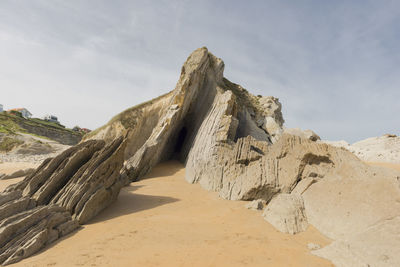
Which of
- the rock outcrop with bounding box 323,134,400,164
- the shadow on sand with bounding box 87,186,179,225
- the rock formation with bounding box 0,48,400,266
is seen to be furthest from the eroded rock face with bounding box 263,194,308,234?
the rock outcrop with bounding box 323,134,400,164

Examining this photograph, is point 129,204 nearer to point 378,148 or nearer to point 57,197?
point 57,197

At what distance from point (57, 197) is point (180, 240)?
4.07 meters

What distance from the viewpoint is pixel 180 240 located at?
4.76m

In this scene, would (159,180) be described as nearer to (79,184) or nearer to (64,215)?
(79,184)

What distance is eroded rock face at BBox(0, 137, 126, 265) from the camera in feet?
15.8

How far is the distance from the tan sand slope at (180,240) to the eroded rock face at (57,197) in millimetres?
368

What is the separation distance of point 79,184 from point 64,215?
3.46 feet

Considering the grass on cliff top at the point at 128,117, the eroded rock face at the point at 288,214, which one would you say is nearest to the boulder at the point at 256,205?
the eroded rock face at the point at 288,214

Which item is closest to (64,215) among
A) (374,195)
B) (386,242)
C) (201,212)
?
(201,212)

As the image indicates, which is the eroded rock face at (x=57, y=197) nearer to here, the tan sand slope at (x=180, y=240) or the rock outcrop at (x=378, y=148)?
the tan sand slope at (x=180, y=240)

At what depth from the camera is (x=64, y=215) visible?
5871mm

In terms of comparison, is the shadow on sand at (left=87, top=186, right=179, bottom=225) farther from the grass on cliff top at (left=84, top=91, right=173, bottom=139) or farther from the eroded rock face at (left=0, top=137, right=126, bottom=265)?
the grass on cliff top at (left=84, top=91, right=173, bottom=139)

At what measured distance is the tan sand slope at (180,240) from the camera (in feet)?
13.0

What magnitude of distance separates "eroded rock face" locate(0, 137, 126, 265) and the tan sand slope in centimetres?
37
